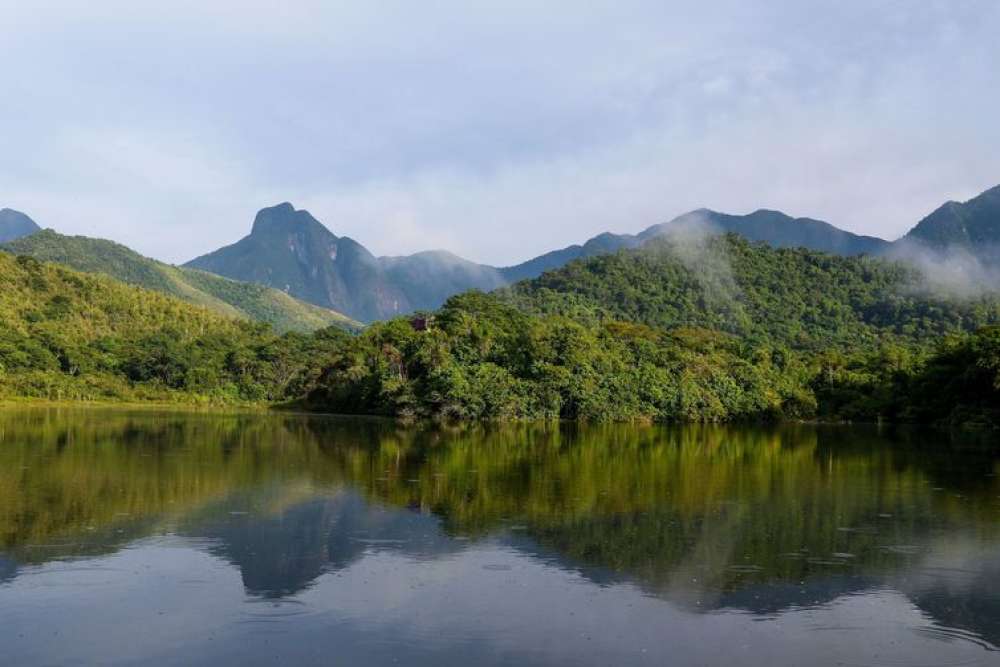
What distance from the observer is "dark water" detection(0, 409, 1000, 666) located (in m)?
12.0

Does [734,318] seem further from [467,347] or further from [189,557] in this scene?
[189,557]

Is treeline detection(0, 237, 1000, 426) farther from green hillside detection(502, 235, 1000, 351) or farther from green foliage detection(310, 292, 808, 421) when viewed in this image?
Result: green hillside detection(502, 235, 1000, 351)

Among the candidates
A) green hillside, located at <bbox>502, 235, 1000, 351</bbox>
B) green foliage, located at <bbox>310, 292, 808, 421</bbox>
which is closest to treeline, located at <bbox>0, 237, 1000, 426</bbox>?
green foliage, located at <bbox>310, 292, 808, 421</bbox>

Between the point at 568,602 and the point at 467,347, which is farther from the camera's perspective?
the point at 467,347

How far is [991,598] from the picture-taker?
14.8 metres

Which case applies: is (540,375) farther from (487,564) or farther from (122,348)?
(487,564)

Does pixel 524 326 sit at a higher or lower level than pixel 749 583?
higher

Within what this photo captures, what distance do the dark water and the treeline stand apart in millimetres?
42638

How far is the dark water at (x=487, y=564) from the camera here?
12.0 m

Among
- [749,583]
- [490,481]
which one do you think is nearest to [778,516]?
[749,583]

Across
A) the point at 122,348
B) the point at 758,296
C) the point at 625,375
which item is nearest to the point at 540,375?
the point at 625,375

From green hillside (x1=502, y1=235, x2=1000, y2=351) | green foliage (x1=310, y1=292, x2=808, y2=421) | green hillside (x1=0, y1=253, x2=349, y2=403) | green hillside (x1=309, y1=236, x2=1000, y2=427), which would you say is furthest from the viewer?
green hillside (x1=502, y1=235, x2=1000, y2=351)

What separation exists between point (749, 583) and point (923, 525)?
8.83m

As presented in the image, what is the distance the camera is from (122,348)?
352 feet
